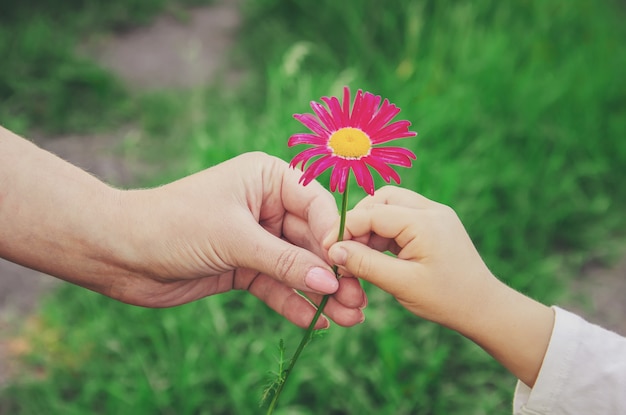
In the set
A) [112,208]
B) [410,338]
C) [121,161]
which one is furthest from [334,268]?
[121,161]

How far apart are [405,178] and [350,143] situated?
66.8 inches

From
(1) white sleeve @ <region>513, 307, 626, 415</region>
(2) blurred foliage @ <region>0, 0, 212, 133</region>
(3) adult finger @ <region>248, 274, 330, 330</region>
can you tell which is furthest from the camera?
(2) blurred foliage @ <region>0, 0, 212, 133</region>

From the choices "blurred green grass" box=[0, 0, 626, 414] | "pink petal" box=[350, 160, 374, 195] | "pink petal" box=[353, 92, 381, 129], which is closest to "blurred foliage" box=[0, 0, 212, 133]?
"blurred green grass" box=[0, 0, 626, 414]

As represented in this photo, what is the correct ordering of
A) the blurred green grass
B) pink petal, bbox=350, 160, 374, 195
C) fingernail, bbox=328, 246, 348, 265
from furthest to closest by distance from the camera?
the blurred green grass < fingernail, bbox=328, 246, 348, 265 < pink petal, bbox=350, 160, 374, 195

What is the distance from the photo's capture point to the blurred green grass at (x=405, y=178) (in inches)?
85.3

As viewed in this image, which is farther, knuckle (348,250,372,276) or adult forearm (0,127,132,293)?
adult forearm (0,127,132,293)

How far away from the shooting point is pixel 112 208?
1464 mm

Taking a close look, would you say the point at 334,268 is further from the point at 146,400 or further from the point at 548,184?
the point at 548,184

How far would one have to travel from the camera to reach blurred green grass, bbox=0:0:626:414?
2166 mm

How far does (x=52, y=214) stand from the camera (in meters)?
1.43

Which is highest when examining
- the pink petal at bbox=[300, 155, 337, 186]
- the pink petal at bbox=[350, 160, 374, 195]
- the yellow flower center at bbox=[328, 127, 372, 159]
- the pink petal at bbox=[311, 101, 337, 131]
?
the pink petal at bbox=[311, 101, 337, 131]

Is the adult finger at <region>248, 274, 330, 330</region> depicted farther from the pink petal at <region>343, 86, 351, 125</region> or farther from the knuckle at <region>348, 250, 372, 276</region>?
the pink petal at <region>343, 86, 351, 125</region>

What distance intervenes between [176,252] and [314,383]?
2.98 feet

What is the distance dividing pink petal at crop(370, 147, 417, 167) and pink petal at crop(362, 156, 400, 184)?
1cm
